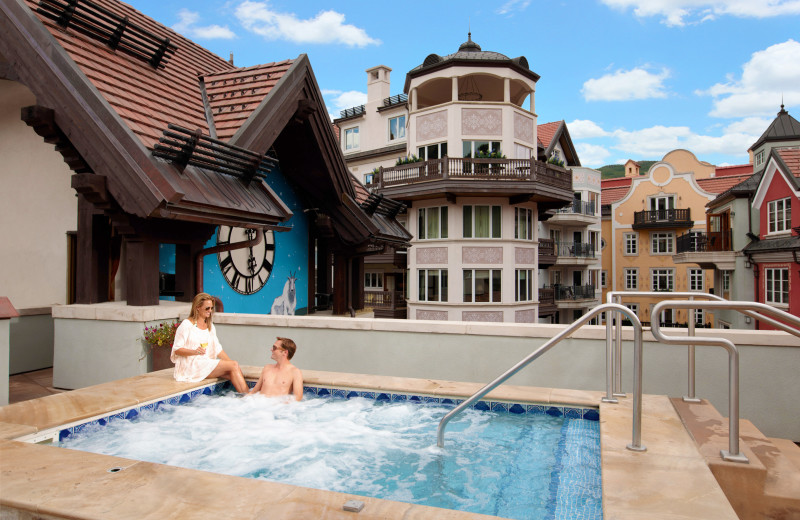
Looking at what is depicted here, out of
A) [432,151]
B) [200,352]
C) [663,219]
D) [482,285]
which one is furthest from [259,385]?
[663,219]

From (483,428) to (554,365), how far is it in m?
1.64

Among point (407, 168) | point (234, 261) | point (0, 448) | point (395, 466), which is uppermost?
point (407, 168)

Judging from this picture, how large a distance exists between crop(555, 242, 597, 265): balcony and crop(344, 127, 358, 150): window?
57.8 ft

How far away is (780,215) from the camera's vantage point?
27.7m

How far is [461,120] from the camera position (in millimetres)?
29672

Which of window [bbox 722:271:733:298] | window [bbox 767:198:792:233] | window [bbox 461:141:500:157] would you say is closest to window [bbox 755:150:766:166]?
window [bbox 722:271:733:298]

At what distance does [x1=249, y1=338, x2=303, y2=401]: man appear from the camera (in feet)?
23.2

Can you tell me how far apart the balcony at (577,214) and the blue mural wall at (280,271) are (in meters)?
29.2

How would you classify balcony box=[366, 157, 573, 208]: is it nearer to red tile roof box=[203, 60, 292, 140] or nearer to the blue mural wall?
the blue mural wall

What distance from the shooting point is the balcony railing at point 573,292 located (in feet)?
133

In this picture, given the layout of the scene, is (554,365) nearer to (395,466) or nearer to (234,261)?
(395,466)

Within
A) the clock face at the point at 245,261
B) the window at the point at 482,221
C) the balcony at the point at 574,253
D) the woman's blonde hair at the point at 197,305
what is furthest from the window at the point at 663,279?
the woman's blonde hair at the point at 197,305

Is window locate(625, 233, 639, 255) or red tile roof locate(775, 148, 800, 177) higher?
red tile roof locate(775, 148, 800, 177)

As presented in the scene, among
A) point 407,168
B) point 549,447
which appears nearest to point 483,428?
point 549,447
